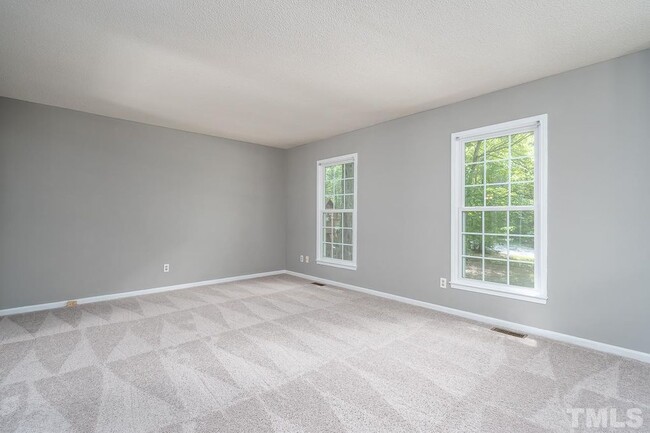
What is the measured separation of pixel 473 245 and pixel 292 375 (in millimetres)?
2581

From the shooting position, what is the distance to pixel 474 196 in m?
3.67

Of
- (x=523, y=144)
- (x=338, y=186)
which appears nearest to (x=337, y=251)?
(x=338, y=186)

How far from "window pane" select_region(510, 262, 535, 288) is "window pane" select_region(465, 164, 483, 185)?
3.30 feet

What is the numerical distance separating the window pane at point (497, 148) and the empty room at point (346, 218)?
3 cm

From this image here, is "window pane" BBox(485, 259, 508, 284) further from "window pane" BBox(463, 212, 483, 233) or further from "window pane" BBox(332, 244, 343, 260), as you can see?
"window pane" BBox(332, 244, 343, 260)

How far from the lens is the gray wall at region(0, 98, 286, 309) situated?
3775 millimetres

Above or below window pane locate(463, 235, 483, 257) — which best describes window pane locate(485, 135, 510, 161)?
above

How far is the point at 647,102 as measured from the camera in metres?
2.56

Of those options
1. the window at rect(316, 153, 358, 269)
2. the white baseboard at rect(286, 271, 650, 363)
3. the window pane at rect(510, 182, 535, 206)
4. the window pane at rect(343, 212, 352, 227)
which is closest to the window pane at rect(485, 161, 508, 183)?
the window pane at rect(510, 182, 535, 206)

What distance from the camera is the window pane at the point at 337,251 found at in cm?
538

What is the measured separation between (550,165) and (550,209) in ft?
1.41

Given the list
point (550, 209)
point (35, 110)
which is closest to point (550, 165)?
point (550, 209)

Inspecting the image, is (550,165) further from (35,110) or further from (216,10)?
(35,110)

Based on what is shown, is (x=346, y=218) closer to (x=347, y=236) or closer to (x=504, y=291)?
(x=347, y=236)
